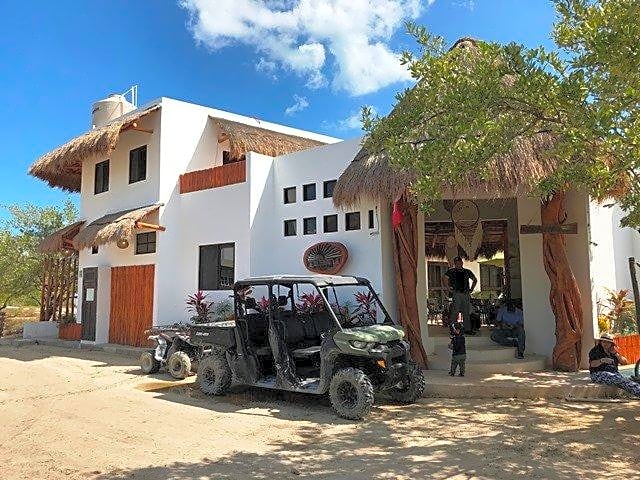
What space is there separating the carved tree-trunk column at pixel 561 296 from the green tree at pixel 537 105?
3.26 meters

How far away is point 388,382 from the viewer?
6844 millimetres

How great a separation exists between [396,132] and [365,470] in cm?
357

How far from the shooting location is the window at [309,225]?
37.1 ft

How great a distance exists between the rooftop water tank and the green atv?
11768 mm

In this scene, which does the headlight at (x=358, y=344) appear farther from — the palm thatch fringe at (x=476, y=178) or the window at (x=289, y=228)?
the window at (x=289, y=228)

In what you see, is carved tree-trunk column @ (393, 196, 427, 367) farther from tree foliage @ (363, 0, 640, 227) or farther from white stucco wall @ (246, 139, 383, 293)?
tree foliage @ (363, 0, 640, 227)

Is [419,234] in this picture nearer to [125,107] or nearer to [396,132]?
[396,132]

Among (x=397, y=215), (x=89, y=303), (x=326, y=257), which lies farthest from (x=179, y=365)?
(x=89, y=303)

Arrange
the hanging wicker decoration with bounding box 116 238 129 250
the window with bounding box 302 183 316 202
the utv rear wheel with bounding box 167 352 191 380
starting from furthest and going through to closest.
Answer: the hanging wicker decoration with bounding box 116 238 129 250
the window with bounding box 302 183 316 202
the utv rear wheel with bounding box 167 352 191 380

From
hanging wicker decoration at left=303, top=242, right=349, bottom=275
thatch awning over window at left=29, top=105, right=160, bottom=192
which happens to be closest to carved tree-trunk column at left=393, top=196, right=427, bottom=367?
hanging wicker decoration at left=303, top=242, right=349, bottom=275

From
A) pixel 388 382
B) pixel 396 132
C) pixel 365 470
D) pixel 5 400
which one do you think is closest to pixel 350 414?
pixel 388 382

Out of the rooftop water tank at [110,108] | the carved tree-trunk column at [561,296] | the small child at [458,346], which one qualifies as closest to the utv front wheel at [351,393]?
the small child at [458,346]

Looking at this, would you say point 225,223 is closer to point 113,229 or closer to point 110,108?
point 113,229

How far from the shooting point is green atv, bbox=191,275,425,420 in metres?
6.70
